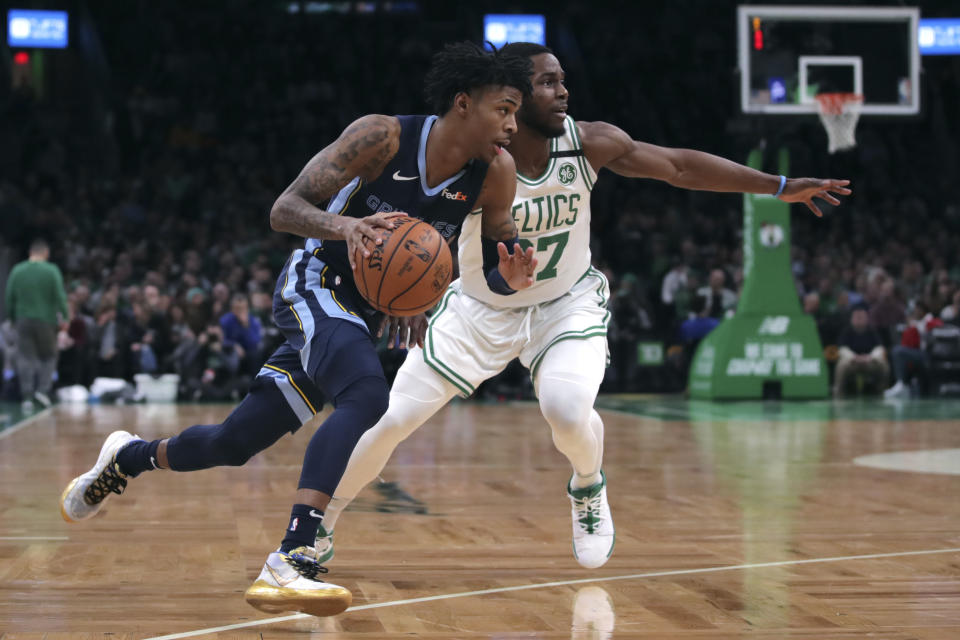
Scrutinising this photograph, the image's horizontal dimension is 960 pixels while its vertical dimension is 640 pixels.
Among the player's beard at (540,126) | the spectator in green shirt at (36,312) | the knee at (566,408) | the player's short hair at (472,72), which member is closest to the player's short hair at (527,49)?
the player's beard at (540,126)

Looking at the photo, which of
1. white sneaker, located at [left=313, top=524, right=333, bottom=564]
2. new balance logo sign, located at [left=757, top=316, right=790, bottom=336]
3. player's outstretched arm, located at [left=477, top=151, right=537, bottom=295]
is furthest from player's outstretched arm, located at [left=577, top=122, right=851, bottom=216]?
new balance logo sign, located at [left=757, top=316, right=790, bottom=336]

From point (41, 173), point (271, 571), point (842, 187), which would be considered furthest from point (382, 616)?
point (41, 173)

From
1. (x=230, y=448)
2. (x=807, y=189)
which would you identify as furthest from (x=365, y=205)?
(x=807, y=189)

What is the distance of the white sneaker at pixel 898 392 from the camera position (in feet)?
52.9

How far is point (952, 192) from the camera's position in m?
23.7

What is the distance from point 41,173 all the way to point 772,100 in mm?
11874

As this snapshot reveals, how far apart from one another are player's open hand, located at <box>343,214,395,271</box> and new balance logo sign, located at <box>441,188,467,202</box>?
56cm

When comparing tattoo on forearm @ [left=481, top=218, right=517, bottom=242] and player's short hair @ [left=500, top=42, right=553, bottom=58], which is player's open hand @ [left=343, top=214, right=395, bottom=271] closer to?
tattoo on forearm @ [left=481, top=218, right=517, bottom=242]

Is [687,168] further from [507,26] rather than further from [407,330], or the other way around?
[507,26]

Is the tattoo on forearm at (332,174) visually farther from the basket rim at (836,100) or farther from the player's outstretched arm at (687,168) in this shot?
the basket rim at (836,100)

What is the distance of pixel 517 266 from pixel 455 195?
333mm

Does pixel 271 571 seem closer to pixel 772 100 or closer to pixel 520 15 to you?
pixel 772 100

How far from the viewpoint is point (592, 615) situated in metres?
3.82

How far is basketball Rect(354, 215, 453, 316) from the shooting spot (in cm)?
380
